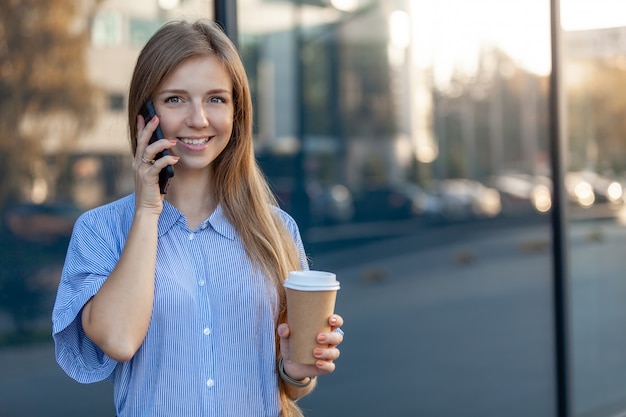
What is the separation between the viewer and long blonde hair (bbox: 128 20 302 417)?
1.77m

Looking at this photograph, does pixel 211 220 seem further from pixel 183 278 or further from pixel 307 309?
pixel 307 309

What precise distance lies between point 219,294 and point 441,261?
4.42 meters

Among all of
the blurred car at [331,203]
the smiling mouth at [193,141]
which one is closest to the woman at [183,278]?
the smiling mouth at [193,141]

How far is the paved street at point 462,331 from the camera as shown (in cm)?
521

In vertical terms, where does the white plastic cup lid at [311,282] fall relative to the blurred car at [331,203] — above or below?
above

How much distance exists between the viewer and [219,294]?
1768 millimetres

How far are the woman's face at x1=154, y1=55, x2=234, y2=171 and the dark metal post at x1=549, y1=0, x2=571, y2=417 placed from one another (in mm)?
2863

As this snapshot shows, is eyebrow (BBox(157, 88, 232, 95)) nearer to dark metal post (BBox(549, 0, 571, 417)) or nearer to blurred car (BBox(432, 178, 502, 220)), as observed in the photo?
dark metal post (BBox(549, 0, 571, 417))

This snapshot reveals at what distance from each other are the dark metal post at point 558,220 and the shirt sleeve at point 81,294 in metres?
3.07

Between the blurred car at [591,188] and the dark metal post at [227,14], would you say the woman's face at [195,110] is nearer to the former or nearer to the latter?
the dark metal post at [227,14]

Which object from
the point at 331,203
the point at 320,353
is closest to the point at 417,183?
the point at 331,203

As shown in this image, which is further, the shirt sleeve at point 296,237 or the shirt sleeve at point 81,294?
the shirt sleeve at point 296,237

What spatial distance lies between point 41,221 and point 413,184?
2963 millimetres

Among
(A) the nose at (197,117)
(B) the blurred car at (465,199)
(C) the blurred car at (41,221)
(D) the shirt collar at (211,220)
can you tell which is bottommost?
(B) the blurred car at (465,199)
